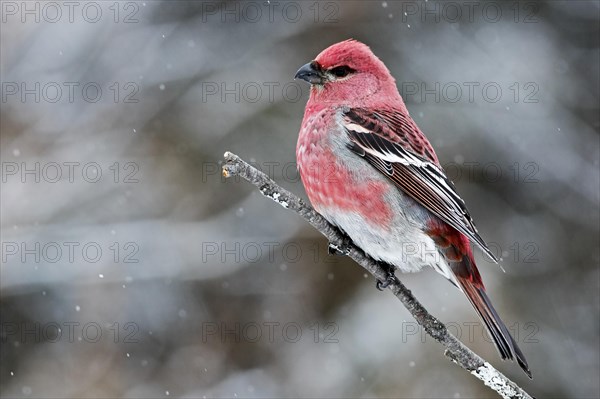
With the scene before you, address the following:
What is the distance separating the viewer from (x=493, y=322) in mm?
3689

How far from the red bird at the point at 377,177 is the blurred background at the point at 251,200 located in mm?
3280

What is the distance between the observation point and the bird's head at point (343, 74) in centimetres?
463

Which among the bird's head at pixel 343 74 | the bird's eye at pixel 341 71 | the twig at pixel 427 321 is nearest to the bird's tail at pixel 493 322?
the twig at pixel 427 321

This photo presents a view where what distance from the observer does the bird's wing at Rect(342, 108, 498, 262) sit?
4270 millimetres

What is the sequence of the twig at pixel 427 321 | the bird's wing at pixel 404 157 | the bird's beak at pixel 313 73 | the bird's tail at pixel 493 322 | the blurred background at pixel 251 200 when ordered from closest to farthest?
the twig at pixel 427 321 < the bird's tail at pixel 493 322 < the bird's wing at pixel 404 157 < the bird's beak at pixel 313 73 < the blurred background at pixel 251 200

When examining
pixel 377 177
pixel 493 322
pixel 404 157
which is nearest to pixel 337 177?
pixel 377 177

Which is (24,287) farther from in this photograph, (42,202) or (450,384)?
(450,384)

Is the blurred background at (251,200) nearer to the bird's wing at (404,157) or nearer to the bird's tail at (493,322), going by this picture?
the bird's wing at (404,157)

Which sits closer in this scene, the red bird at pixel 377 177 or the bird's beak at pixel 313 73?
the red bird at pixel 377 177

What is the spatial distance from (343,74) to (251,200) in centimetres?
413

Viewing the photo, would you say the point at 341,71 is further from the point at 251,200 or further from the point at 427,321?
the point at 251,200

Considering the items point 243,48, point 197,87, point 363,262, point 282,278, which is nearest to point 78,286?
point 282,278

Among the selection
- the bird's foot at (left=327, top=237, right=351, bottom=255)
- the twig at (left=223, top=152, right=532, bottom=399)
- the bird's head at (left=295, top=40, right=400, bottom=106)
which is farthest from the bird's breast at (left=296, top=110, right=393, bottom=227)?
the twig at (left=223, top=152, right=532, bottom=399)

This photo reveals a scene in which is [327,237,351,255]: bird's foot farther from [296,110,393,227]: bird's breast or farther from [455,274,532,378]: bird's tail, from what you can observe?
[455,274,532,378]: bird's tail
